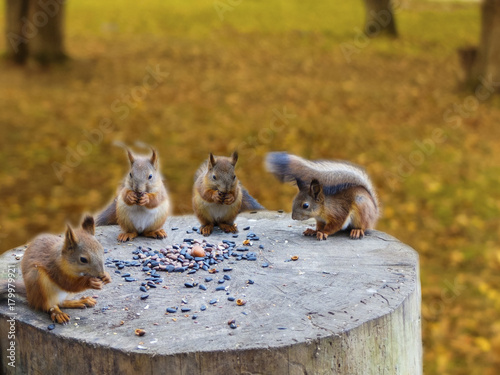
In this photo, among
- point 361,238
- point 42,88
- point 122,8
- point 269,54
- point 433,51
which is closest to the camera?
point 361,238

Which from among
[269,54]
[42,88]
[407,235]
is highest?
[269,54]

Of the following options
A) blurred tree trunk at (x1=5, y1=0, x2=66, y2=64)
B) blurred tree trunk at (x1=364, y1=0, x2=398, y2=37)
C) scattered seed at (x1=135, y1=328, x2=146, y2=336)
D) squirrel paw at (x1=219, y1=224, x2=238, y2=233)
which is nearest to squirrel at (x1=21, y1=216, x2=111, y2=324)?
scattered seed at (x1=135, y1=328, x2=146, y2=336)

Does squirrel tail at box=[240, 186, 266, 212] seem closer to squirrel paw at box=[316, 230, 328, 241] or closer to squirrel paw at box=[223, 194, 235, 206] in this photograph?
squirrel paw at box=[223, 194, 235, 206]

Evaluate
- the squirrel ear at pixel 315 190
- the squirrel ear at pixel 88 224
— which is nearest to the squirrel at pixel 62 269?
the squirrel ear at pixel 88 224

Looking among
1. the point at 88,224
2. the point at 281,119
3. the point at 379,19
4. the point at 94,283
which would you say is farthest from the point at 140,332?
the point at 379,19

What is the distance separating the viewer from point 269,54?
51.3 ft

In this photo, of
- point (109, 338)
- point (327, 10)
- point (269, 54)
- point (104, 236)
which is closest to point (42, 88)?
point (269, 54)

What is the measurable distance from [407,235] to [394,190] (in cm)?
121

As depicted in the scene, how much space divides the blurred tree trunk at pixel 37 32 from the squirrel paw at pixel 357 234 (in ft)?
34.9

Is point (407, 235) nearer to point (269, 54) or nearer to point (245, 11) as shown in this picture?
point (269, 54)

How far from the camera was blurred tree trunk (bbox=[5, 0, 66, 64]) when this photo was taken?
1262cm

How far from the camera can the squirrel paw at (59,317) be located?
269cm

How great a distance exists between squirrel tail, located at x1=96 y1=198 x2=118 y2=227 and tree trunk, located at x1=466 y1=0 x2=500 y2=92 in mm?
10143

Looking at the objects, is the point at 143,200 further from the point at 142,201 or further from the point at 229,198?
the point at 229,198
